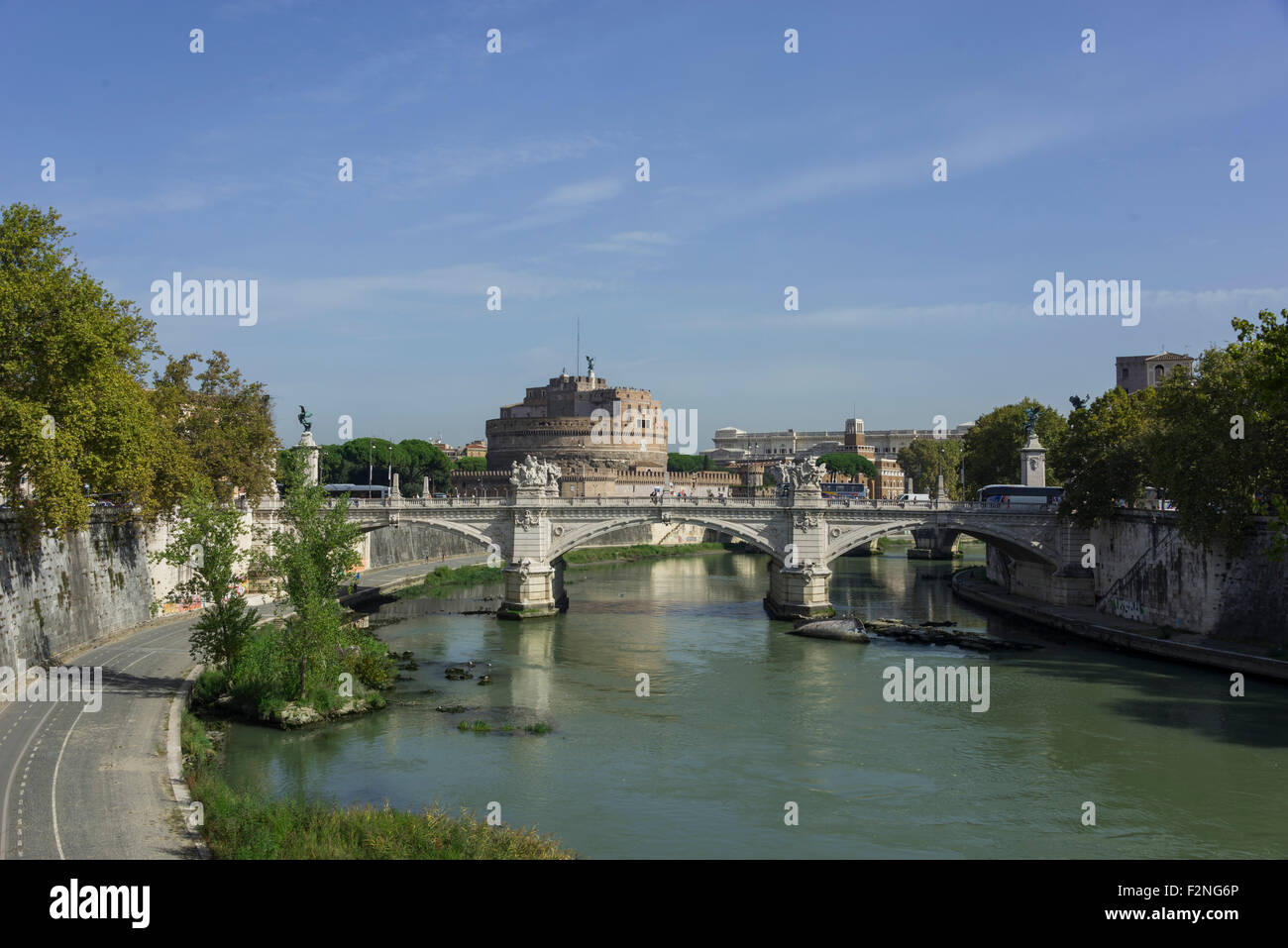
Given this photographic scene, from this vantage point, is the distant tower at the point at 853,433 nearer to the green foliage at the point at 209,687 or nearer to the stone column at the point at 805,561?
the stone column at the point at 805,561

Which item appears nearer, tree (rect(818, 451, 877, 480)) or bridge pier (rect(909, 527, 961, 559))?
bridge pier (rect(909, 527, 961, 559))

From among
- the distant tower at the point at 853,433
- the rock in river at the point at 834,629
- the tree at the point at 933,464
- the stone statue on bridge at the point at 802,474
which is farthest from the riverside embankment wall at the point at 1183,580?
the distant tower at the point at 853,433

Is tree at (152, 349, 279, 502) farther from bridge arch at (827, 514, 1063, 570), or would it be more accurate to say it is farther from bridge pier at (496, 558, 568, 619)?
bridge arch at (827, 514, 1063, 570)

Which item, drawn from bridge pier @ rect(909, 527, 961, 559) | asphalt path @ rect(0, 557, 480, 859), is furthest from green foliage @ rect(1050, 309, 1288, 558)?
bridge pier @ rect(909, 527, 961, 559)

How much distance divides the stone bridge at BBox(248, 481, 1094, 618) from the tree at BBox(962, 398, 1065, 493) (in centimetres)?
1045

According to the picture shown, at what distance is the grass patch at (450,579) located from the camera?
49.7 metres

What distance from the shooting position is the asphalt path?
13.5 m

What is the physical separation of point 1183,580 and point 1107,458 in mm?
5883

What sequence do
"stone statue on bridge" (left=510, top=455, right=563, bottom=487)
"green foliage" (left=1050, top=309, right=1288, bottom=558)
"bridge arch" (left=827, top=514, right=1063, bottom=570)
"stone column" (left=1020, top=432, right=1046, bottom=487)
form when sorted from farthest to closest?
"stone column" (left=1020, top=432, right=1046, bottom=487) → "stone statue on bridge" (left=510, top=455, right=563, bottom=487) → "bridge arch" (left=827, top=514, right=1063, bottom=570) → "green foliage" (left=1050, top=309, right=1288, bottom=558)

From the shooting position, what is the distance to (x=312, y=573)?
23.7 metres

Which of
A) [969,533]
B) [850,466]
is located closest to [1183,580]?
[969,533]

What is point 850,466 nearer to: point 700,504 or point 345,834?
point 700,504
